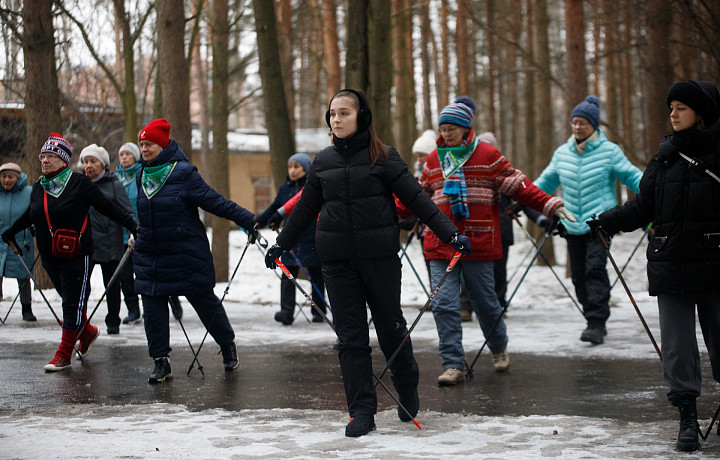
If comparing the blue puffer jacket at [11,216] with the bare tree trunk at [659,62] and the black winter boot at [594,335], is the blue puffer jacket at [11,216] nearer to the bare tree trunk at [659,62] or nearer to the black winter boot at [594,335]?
the black winter boot at [594,335]

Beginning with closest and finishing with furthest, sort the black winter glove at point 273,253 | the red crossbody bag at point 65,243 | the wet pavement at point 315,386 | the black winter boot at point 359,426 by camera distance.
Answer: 1. the black winter boot at point 359,426
2. the black winter glove at point 273,253
3. the wet pavement at point 315,386
4. the red crossbody bag at point 65,243

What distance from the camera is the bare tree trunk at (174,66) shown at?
1179 cm

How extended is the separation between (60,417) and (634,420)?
3.55 m

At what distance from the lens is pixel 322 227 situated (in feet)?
16.9

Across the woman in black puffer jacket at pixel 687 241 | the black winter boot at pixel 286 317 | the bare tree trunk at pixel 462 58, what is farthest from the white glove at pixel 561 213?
the bare tree trunk at pixel 462 58

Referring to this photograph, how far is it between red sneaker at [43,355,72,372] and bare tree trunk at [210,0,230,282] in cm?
727

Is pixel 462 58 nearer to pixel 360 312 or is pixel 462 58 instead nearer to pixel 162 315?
pixel 162 315

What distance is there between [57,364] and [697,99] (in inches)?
212

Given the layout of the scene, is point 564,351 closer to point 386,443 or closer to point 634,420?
point 634,420

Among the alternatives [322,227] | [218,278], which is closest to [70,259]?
[322,227]

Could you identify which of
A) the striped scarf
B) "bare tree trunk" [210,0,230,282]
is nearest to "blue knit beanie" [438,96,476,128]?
the striped scarf

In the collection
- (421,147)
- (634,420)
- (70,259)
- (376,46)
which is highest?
(376,46)

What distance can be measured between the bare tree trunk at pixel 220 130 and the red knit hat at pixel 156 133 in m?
7.82

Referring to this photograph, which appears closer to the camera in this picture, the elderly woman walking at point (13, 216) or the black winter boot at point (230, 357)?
the black winter boot at point (230, 357)
